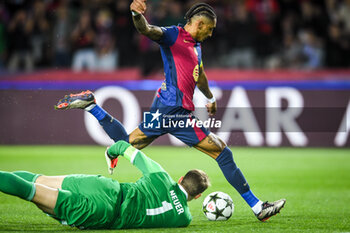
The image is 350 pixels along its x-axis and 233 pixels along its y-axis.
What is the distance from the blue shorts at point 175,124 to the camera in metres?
6.23

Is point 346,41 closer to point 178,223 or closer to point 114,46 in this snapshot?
point 114,46

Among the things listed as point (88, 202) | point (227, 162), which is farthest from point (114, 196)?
point (227, 162)

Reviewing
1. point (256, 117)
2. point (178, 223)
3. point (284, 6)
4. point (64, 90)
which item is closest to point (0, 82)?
point (64, 90)

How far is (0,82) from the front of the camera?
13.7 meters

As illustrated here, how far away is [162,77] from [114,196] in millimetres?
9004

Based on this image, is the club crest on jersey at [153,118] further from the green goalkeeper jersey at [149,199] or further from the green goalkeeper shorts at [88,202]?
the green goalkeeper shorts at [88,202]

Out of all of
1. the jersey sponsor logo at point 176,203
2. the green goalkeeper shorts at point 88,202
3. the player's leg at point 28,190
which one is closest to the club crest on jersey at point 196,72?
the jersey sponsor logo at point 176,203

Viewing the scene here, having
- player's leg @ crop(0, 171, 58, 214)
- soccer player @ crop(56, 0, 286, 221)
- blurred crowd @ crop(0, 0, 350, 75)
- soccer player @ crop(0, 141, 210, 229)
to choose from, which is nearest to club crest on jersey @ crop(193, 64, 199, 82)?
soccer player @ crop(56, 0, 286, 221)

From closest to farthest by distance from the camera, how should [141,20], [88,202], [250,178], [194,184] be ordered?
1. [88,202]
2. [194,184]
3. [141,20]
4. [250,178]

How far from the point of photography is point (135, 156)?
208 inches

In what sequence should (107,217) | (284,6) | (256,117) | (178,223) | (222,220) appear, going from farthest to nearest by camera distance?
(284,6) → (256,117) → (222,220) → (178,223) → (107,217)

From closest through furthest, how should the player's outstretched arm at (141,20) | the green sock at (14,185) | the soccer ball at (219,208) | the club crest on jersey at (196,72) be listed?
the green sock at (14,185) → the player's outstretched arm at (141,20) → the soccer ball at (219,208) → the club crest on jersey at (196,72)

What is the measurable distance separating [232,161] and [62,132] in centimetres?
824

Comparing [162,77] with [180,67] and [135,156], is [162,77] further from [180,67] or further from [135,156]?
[135,156]
